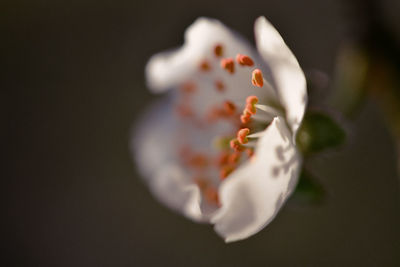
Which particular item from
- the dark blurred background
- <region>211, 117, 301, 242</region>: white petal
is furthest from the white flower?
the dark blurred background

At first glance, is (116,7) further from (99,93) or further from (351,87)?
(351,87)

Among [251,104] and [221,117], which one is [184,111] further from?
[251,104]

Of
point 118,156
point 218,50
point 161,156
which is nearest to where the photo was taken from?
point 218,50

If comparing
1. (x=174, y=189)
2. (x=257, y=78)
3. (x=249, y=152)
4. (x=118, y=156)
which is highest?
(x=257, y=78)

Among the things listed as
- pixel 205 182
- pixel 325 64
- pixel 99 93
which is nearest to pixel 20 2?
pixel 99 93

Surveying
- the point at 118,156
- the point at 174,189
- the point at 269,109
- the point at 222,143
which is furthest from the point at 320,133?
the point at 118,156

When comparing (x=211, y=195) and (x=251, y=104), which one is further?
(x=211, y=195)

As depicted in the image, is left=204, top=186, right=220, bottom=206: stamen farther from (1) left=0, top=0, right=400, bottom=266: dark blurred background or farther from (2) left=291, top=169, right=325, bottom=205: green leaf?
(1) left=0, top=0, right=400, bottom=266: dark blurred background
